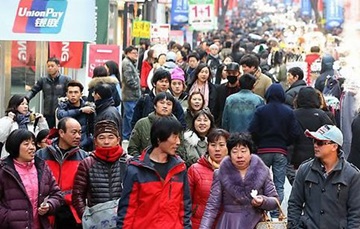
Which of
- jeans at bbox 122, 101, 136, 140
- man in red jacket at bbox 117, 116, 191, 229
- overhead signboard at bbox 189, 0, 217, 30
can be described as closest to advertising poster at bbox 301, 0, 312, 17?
overhead signboard at bbox 189, 0, 217, 30

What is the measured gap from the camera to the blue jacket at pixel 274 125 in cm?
1254

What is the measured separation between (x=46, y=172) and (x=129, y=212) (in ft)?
3.90

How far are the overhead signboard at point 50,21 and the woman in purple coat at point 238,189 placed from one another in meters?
3.97

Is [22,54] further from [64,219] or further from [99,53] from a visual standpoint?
[64,219]

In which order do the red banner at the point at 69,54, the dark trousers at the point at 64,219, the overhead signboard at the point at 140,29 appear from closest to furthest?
the dark trousers at the point at 64,219 → the red banner at the point at 69,54 → the overhead signboard at the point at 140,29

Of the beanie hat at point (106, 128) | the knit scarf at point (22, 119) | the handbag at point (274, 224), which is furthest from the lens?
the knit scarf at point (22, 119)

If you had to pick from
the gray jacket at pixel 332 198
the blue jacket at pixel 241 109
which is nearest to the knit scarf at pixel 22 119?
the blue jacket at pixel 241 109

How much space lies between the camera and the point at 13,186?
876 centimetres

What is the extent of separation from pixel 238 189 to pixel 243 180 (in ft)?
0.28

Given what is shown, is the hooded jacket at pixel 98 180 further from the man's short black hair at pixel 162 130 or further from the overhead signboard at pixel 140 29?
the overhead signboard at pixel 140 29

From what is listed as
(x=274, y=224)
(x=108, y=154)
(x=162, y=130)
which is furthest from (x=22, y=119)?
(x=274, y=224)

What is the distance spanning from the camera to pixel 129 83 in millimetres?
20328

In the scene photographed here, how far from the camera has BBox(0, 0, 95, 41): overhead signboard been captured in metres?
12.1

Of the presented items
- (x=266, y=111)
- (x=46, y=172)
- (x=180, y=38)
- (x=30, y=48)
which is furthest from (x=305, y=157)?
(x=180, y=38)
